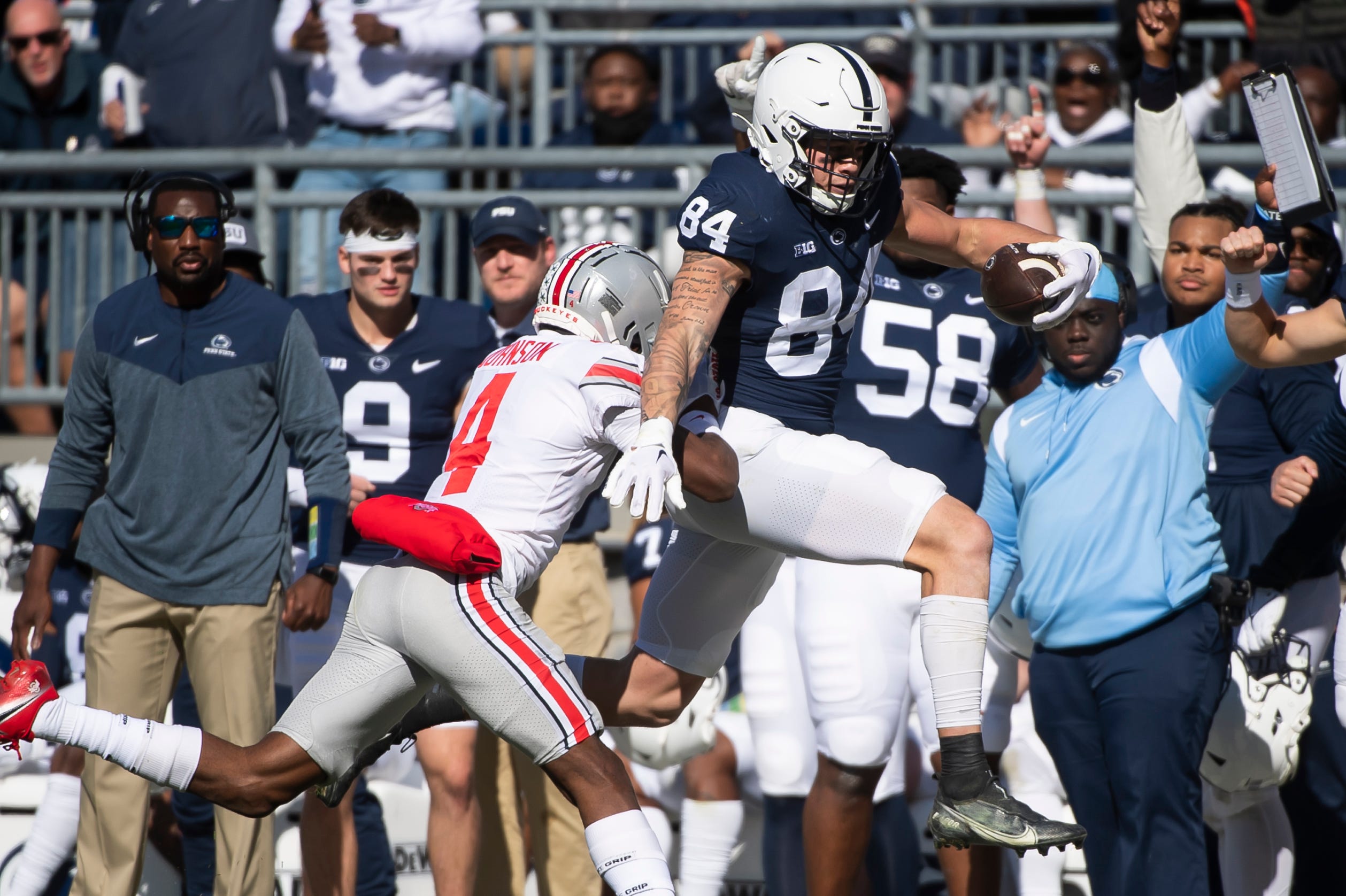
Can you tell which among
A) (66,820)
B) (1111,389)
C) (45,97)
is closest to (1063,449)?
(1111,389)

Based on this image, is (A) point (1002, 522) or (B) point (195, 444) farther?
(B) point (195, 444)

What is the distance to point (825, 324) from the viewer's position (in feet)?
14.2

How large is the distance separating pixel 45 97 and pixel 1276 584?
21.1 ft

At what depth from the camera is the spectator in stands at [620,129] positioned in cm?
779

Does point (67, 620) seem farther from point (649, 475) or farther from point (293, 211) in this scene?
point (649, 475)

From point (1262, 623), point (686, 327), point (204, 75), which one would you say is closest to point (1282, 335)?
point (1262, 623)

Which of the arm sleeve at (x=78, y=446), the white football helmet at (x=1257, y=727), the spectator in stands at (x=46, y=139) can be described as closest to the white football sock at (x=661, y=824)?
the white football helmet at (x=1257, y=727)

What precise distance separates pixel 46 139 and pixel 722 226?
564 cm

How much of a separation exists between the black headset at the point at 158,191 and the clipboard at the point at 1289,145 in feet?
10.4

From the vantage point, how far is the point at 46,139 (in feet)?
27.9

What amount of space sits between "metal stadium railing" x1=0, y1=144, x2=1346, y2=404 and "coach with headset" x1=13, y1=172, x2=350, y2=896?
191 centimetres

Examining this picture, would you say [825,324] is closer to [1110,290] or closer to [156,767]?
[1110,290]

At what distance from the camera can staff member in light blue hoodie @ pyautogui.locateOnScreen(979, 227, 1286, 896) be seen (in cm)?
467

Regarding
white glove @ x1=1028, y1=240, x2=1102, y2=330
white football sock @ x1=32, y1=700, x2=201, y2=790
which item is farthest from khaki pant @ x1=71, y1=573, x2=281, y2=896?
white glove @ x1=1028, y1=240, x2=1102, y2=330
